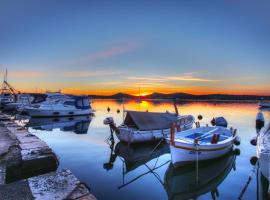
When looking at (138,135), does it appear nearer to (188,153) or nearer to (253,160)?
(188,153)

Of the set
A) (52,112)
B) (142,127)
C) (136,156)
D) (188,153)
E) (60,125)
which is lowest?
(60,125)

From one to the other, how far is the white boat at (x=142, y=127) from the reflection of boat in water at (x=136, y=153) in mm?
559

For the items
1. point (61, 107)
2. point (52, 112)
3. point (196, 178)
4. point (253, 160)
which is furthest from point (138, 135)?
point (61, 107)

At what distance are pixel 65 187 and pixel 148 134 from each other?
12.4m

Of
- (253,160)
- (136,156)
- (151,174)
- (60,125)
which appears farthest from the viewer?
(60,125)

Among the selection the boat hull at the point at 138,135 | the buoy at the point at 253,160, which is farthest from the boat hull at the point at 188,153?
the boat hull at the point at 138,135

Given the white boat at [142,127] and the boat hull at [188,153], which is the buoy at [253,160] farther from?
the white boat at [142,127]

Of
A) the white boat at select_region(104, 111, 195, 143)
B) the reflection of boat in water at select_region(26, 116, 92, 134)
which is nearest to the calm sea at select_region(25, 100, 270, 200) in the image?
the white boat at select_region(104, 111, 195, 143)

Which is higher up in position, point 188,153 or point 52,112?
point 188,153

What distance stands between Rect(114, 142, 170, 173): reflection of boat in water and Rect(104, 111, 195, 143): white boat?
1.83 feet

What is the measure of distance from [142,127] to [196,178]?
7.91 meters

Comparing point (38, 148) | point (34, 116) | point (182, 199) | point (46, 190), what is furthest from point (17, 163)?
point (34, 116)

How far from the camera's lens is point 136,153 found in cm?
1712

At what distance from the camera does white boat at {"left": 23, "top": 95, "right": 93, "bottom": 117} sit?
134 ft
